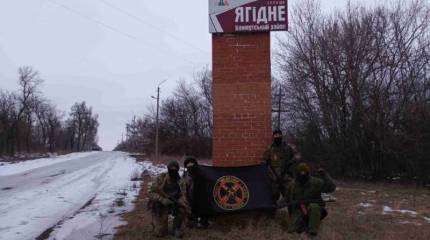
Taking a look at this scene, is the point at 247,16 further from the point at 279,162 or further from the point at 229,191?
the point at 229,191

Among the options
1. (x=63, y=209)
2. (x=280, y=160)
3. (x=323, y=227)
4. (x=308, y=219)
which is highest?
(x=280, y=160)

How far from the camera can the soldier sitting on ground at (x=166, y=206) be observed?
26.8ft

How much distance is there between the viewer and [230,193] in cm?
866

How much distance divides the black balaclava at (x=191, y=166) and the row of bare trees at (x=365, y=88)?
13974 mm

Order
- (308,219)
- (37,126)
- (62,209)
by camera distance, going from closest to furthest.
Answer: (308,219)
(62,209)
(37,126)

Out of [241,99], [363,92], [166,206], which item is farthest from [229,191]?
[363,92]

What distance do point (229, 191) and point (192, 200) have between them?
66 cm

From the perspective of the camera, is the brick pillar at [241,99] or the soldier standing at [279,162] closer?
the soldier standing at [279,162]

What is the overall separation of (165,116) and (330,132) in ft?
124

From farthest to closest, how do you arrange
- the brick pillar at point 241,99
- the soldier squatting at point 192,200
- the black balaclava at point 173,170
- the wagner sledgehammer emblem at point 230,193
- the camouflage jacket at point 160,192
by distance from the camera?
the brick pillar at point 241,99 < the wagner sledgehammer emblem at point 230,193 < the black balaclava at point 173,170 < the camouflage jacket at point 160,192 < the soldier squatting at point 192,200

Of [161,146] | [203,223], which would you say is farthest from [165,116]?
[203,223]

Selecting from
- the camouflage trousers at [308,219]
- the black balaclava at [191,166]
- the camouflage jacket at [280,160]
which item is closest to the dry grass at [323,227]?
the camouflage trousers at [308,219]

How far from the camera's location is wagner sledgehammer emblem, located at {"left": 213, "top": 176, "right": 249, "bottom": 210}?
338 inches

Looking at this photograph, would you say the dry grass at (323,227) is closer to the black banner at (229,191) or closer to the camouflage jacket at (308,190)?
the black banner at (229,191)
